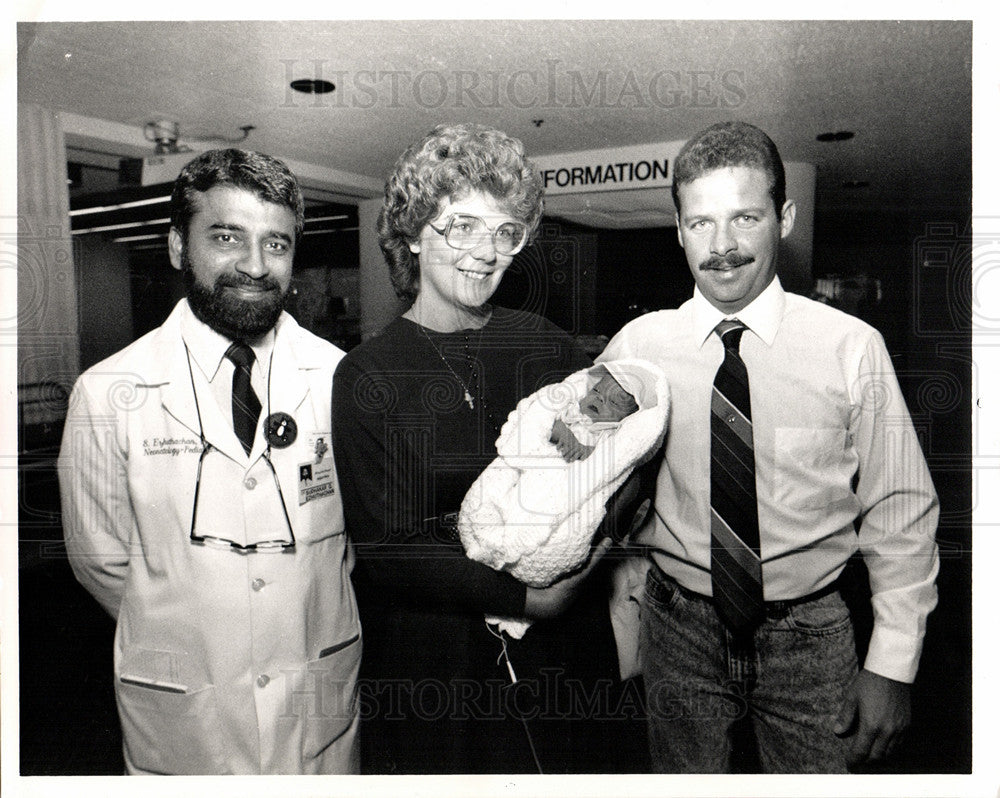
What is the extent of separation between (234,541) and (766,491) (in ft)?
3.86

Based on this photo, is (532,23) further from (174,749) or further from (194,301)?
(174,749)

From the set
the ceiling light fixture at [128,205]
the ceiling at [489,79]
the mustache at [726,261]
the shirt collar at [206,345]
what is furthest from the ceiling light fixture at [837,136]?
the ceiling light fixture at [128,205]

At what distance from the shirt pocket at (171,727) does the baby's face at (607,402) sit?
1.04 metres

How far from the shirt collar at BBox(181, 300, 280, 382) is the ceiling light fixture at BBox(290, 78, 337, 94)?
0.55m

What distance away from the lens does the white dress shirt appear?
1806 mm

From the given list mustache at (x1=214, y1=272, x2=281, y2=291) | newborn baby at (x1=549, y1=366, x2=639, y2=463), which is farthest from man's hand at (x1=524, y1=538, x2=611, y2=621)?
mustache at (x1=214, y1=272, x2=281, y2=291)

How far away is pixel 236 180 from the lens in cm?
182

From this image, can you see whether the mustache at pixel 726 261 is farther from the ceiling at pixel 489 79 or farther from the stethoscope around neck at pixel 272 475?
the stethoscope around neck at pixel 272 475

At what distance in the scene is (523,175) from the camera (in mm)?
1816

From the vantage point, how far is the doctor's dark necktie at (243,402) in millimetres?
1831

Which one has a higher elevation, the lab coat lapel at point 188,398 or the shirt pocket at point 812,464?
the lab coat lapel at point 188,398

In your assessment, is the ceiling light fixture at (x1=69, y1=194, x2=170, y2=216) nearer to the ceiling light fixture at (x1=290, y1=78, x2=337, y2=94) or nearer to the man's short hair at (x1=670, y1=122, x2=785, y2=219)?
the ceiling light fixture at (x1=290, y1=78, x2=337, y2=94)
